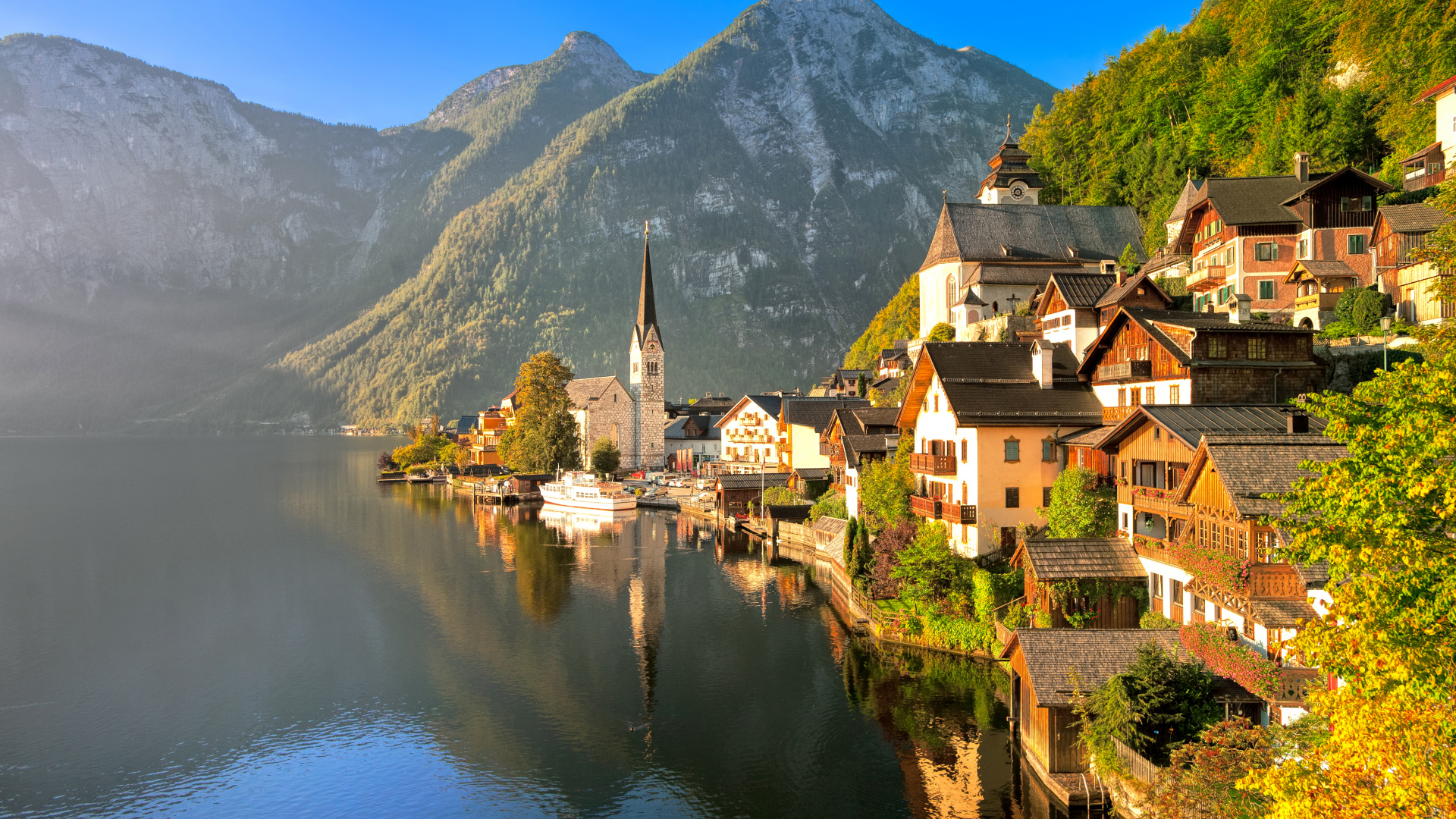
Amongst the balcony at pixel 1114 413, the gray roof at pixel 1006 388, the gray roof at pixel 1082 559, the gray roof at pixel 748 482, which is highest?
the gray roof at pixel 1006 388

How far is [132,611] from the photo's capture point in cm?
4728

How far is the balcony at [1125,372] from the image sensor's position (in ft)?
102

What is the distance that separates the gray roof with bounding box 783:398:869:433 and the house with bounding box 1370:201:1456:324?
40508mm

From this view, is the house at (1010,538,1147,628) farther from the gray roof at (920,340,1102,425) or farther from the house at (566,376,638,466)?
the house at (566,376,638,466)

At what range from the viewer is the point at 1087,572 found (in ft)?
89.5

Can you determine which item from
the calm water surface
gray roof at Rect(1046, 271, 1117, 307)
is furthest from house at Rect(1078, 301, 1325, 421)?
the calm water surface

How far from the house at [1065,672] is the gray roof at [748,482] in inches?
1959

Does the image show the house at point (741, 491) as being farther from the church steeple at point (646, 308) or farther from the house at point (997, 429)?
the church steeple at point (646, 308)

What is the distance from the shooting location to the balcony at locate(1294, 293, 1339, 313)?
4009 centimetres

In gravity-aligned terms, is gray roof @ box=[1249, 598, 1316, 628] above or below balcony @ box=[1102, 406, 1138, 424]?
below

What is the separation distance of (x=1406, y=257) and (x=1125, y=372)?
1456 cm

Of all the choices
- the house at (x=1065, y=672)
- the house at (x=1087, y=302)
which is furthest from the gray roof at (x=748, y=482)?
the house at (x=1065, y=672)

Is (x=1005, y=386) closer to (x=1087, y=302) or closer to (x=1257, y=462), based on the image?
(x=1087, y=302)

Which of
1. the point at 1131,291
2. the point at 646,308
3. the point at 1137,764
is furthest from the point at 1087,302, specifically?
the point at 646,308
